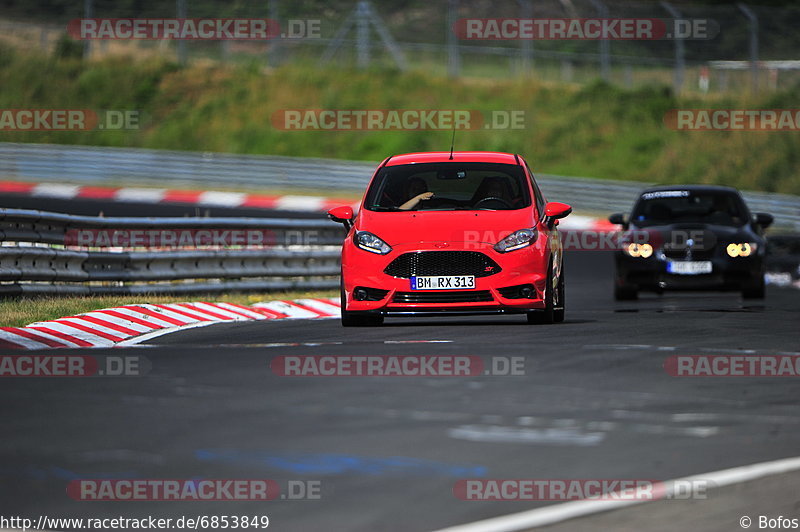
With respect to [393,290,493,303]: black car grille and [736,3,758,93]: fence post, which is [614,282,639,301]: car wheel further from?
[736,3,758,93]: fence post

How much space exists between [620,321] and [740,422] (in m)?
6.32

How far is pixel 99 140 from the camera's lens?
51.1 m

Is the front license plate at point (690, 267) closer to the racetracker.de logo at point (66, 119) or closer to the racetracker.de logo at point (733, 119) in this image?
the racetracker.de logo at point (733, 119)

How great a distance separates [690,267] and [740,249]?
2.09ft

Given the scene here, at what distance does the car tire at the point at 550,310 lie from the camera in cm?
1341

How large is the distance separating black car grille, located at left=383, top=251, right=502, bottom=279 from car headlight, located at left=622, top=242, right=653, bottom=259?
5.69m

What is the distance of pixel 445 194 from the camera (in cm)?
1423

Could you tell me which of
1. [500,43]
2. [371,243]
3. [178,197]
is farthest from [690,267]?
[500,43]

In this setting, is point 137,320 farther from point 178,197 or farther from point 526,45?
point 526,45

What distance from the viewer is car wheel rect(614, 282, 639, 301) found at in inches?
727

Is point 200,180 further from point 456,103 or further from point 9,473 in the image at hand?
point 9,473

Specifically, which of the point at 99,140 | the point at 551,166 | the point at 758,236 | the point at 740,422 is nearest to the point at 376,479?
the point at 740,422

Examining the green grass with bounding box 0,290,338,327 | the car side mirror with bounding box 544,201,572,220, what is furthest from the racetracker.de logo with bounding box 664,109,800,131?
the car side mirror with bounding box 544,201,572,220

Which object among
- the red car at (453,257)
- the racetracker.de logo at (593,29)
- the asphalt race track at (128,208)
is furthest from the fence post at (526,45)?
the red car at (453,257)
